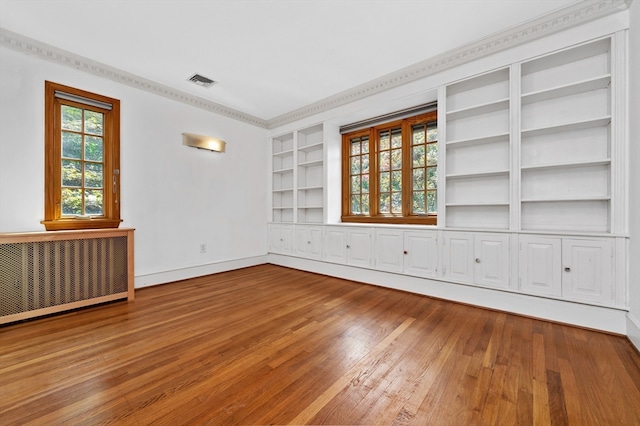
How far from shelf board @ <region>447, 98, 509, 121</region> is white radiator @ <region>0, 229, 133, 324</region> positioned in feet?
13.6

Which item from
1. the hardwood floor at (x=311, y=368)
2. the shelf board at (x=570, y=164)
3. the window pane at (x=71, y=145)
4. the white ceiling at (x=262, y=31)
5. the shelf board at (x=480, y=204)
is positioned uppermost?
the white ceiling at (x=262, y=31)

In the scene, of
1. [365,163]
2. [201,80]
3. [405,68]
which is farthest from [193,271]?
[405,68]

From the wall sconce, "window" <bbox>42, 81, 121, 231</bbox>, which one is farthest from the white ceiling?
the wall sconce

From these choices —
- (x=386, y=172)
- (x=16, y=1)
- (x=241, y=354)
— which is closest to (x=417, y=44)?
(x=386, y=172)

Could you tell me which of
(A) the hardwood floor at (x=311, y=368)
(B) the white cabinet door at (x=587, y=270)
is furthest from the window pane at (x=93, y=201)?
(B) the white cabinet door at (x=587, y=270)

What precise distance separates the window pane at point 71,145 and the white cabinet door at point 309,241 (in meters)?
3.16

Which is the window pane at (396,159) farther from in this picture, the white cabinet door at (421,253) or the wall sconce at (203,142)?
the wall sconce at (203,142)

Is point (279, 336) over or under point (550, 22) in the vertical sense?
under

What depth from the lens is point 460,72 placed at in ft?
9.78

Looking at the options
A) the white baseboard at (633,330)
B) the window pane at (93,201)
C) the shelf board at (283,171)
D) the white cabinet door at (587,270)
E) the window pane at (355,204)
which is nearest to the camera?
the white baseboard at (633,330)

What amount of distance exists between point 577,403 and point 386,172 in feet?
10.7

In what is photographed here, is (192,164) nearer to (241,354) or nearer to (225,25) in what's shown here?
(225,25)

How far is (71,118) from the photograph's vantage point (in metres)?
3.04

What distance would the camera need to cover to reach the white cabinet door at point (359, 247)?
3791mm
